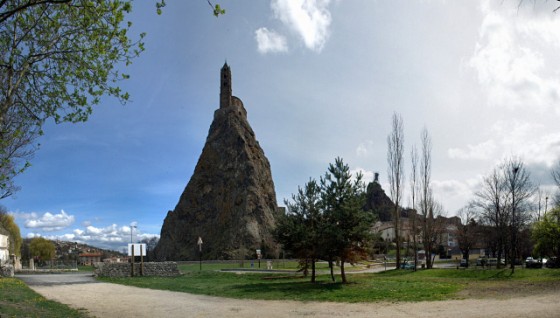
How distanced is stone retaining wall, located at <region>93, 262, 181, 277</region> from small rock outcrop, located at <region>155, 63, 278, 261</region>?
61.7m

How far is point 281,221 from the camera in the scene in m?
28.2

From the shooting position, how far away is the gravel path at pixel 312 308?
13.1 metres

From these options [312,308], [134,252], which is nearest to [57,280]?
[134,252]

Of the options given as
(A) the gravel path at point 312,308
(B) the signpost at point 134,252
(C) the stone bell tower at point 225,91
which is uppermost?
(C) the stone bell tower at point 225,91

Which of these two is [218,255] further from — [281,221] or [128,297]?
[128,297]

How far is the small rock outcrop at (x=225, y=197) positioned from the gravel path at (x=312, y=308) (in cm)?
7983

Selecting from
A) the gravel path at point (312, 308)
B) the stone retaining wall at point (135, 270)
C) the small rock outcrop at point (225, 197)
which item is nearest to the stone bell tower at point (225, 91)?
the small rock outcrop at point (225, 197)

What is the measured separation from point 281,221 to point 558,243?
22889 mm

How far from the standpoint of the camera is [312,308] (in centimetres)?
1509

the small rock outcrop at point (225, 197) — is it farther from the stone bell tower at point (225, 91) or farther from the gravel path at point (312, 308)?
the gravel path at point (312, 308)

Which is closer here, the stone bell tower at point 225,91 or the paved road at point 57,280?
the paved road at point 57,280

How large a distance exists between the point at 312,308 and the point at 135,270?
23.5m

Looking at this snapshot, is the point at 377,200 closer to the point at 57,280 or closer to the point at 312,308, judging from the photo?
the point at 57,280

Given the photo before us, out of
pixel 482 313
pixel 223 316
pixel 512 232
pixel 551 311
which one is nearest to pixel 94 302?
pixel 223 316
